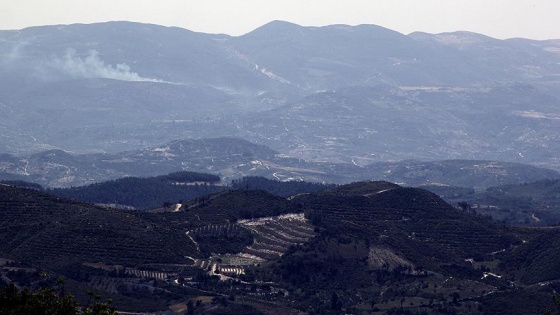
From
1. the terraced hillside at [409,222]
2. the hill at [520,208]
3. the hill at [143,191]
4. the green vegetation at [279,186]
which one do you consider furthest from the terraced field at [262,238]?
the green vegetation at [279,186]

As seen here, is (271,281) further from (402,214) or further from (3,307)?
(3,307)

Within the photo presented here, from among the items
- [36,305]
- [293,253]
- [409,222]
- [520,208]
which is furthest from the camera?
[520,208]

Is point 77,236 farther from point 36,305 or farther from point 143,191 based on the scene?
point 143,191

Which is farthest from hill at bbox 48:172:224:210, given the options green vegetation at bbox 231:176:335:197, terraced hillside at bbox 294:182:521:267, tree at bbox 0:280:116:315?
tree at bbox 0:280:116:315

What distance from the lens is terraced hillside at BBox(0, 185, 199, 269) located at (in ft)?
337

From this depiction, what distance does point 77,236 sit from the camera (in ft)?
350

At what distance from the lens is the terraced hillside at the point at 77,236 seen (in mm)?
102812

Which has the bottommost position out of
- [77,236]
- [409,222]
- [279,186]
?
[77,236]

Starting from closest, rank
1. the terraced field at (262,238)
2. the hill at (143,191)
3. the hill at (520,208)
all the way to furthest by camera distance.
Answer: the terraced field at (262,238)
the hill at (520,208)
the hill at (143,191)

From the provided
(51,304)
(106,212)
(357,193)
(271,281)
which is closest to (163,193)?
(357,193)

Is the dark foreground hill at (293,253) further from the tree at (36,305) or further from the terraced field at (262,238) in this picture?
the tree at (36,305)

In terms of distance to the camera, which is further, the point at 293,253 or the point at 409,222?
the point at 409,222

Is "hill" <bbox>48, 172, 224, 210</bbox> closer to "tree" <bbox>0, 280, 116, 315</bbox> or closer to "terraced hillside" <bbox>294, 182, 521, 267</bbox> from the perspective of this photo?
"terraced hillside" <bbox>294, 182, 521, 267</bbox>

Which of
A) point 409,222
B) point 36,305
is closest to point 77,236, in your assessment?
point 409,222
